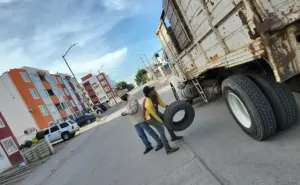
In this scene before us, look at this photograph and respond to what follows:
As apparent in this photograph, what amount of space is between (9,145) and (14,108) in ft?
84.4

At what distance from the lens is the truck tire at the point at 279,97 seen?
439 centimetres

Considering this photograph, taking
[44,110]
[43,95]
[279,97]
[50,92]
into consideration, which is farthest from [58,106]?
[279,97]

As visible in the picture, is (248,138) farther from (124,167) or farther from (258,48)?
(124,167)

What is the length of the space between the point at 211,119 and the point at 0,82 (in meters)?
47.8

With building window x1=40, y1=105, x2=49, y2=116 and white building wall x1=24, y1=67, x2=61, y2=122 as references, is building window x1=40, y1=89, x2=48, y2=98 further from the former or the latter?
building window x1=40, y1=105, x2=49, y2=116

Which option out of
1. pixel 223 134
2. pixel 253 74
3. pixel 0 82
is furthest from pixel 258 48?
pixel 0 82

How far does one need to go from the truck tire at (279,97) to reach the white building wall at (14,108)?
46650mm

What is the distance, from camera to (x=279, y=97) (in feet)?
14.4

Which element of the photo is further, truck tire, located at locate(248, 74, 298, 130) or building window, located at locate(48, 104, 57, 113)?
building window, located at locate(48, 104, 57, 113)

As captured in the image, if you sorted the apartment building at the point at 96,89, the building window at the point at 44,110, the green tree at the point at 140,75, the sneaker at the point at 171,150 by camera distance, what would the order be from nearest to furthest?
1. the sneaker at the point at 171,150
2. the building window at the point at 44,110
3. the green tree at the point at 140,75
4. the apartment building at the point at 96,89

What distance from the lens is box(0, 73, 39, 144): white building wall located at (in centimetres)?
4693

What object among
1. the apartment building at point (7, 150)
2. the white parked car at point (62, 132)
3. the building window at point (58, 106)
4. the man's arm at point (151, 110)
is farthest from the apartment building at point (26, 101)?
the man's arm at point (151, 110)

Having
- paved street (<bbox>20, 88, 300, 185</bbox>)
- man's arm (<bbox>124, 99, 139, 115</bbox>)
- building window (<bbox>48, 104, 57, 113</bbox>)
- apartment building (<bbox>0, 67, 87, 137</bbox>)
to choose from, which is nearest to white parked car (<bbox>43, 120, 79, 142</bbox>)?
apartment building (<bbox>0, 67, 87, 137</bbox>)

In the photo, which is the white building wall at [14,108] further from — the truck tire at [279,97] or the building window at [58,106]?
the truck tire at [279,97]
